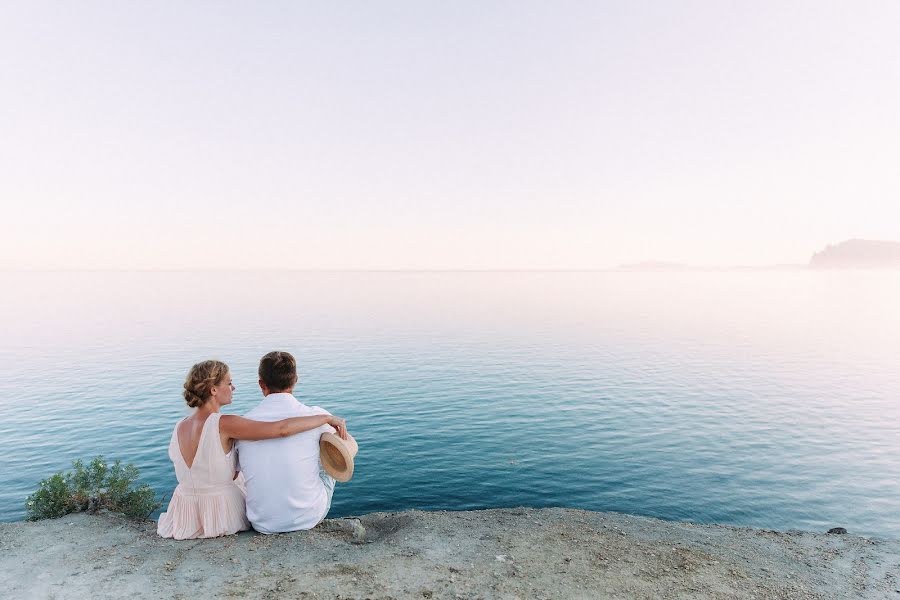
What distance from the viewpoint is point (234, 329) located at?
77.1m

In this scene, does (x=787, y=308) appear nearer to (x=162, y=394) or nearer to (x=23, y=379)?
(x=162, y=394)

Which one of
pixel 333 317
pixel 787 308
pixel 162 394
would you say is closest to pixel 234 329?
pixel 333 317

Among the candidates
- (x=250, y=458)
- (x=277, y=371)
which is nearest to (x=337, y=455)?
(x=250, y=458)

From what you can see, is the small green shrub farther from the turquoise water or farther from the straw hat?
the turquoise water

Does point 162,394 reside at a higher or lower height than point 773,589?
lower

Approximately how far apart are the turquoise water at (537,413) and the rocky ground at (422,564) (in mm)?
8289

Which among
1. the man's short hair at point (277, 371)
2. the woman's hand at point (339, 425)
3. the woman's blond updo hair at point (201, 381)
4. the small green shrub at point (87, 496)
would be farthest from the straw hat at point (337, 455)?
the small green shrub at point (87, 496)

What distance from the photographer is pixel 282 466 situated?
7863 mm

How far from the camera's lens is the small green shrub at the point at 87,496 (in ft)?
37.6

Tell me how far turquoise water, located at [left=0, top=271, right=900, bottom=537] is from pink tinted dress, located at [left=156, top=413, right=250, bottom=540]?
33.9 ft

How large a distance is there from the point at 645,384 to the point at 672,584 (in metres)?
35.0

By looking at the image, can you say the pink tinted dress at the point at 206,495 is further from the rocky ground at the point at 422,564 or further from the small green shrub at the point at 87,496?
the small green shrub at the point at 87,496

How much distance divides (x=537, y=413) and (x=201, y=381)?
87.1ft

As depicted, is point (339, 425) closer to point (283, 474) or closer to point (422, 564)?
point (283, 474)
